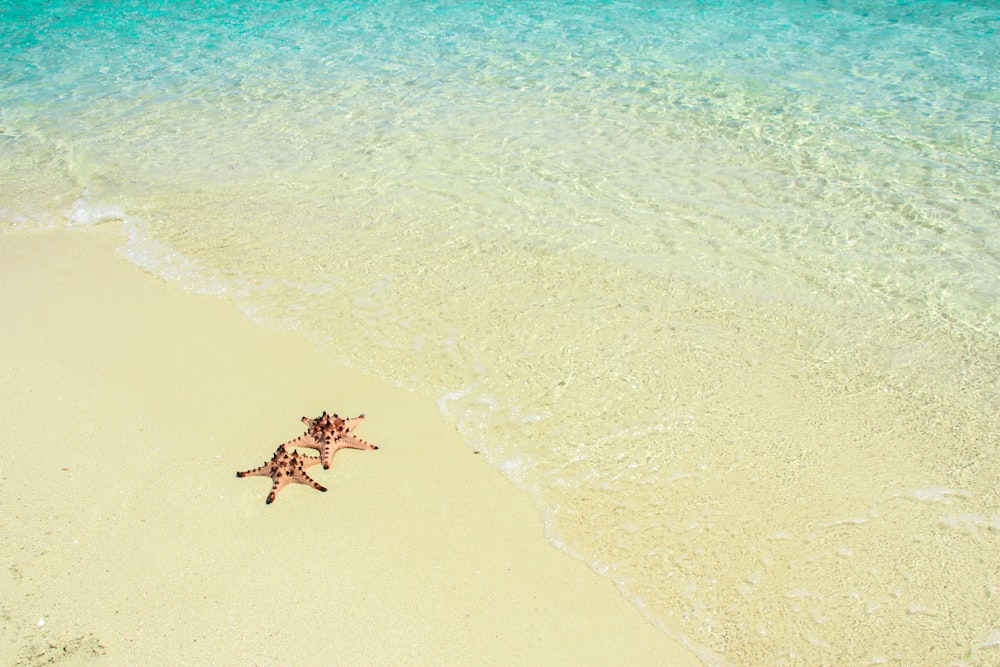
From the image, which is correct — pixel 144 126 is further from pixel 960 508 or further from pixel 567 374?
pixel 960 508

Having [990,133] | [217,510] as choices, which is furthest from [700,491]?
[990,133]

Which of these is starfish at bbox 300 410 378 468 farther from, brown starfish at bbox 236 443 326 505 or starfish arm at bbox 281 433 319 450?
brown starfish at bbox 236 443 326 505

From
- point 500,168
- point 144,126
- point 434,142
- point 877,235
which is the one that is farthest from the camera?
point 144,126

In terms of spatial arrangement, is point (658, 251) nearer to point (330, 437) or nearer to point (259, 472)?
point (330, 437)

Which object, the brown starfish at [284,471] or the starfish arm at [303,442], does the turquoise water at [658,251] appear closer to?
the starfish arm at [303,442]

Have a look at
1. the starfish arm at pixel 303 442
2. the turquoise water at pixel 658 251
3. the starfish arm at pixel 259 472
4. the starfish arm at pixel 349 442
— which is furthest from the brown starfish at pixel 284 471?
the turquoise water at pixel 658 251
